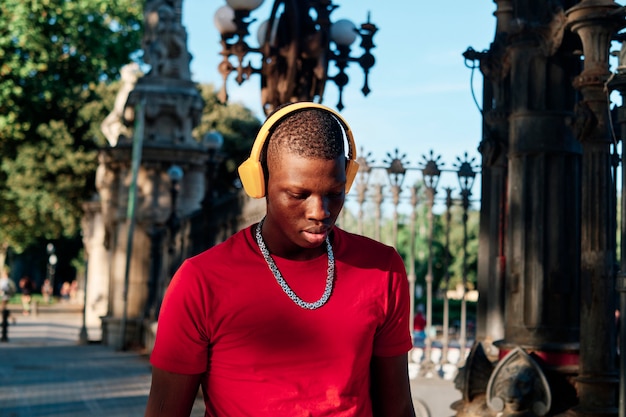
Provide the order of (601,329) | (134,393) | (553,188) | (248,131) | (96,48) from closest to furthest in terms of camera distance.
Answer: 1. (601,329)
2. (553,188)
3. (134,393)
4. (96,48)
5. (248,131)

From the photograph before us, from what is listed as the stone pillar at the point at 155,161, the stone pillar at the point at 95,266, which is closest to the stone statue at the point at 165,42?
the stone pillar at the point at 155,161

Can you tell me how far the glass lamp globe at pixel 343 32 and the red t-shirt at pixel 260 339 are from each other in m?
8.62

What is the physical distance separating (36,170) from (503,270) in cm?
3662

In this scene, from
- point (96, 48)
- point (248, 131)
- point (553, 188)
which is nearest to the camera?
point (553, 188)

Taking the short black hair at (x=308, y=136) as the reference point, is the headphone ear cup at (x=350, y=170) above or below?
below

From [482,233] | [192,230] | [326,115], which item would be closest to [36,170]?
[192,230]

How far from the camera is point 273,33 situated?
10680mm

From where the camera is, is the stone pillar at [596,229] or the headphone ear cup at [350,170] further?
the stone pillar at [596,229]

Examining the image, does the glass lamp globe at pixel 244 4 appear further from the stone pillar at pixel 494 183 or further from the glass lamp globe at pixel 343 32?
the stone pillar at pixel 494 183

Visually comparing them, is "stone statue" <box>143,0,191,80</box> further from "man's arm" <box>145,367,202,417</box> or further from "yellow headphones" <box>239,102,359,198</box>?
"man's arm" <box>145,367,202,417</box>

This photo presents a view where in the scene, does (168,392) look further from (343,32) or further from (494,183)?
(343,32)

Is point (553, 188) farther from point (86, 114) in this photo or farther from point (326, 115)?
point (86, 114)

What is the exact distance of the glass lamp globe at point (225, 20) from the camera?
10.7 meters

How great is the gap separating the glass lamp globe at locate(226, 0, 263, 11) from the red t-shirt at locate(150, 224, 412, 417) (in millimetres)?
8183
